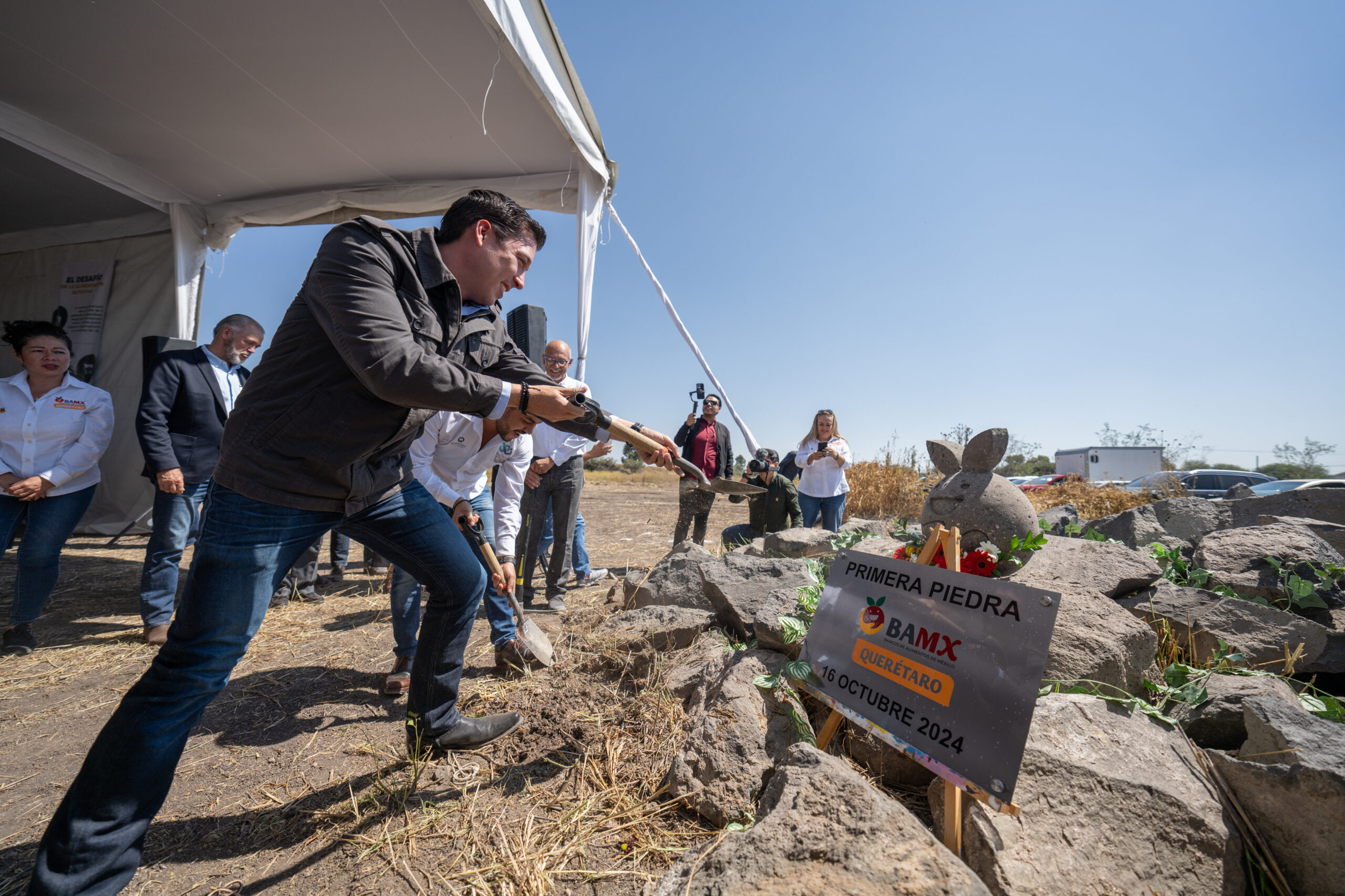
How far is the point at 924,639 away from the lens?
1704 mm

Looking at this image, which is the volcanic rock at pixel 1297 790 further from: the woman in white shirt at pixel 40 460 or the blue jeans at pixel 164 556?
the woman in white shirt at pixel 40 460

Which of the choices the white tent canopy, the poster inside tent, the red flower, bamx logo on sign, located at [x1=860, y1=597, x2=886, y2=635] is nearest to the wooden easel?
bamx logo on sign, located at [x1=860, y1=597, x2=886, y2=635]

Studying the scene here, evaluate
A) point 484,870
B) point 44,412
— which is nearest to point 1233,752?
point 484,870

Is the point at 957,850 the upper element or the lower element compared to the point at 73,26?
lower

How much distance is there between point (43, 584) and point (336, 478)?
3330 mm

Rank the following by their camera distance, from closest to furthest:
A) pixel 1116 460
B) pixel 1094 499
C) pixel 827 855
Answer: pixel 827 855 → pixel 1094 499 → pixel 1116 460

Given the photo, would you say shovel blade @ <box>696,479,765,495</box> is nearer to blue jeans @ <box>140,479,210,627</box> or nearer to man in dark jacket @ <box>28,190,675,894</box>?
man in dark jacket @ <box>28,190,675,894</box>

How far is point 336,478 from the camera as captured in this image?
5.40ft

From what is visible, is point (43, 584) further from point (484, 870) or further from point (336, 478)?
point (484, 870)

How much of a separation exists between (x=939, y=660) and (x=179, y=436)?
181 inches

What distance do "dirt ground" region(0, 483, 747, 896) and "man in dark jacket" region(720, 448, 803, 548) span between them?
328 centimetres

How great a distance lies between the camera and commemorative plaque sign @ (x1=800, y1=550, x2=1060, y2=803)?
1446mm

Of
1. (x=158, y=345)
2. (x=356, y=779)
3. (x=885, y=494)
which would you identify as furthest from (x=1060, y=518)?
(x=158, y=345)

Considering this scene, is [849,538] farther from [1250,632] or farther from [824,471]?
[824,471]
